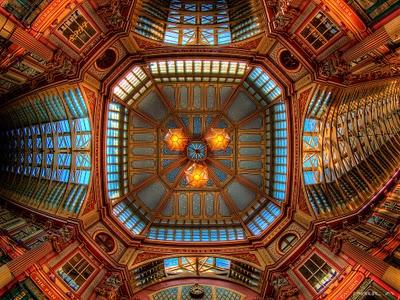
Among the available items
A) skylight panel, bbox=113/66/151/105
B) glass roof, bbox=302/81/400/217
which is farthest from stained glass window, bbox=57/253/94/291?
glass roof, bbox=302/81/400/217

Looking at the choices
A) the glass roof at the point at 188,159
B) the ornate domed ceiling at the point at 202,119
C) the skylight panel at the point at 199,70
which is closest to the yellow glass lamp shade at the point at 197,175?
the ornate domed ceiling at the point at 202,119

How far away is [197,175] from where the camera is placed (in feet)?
128

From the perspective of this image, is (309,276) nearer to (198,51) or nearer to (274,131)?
(274,131)

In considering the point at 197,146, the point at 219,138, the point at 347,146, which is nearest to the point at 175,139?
the point at 197,146

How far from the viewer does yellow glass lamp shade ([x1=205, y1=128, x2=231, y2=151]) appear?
39.1m

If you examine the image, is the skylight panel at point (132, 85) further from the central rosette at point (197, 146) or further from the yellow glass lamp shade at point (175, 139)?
the central rosette at point (197, 146)

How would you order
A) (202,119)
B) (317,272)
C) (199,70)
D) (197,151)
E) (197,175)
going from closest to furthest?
(317,272)
(199,70)
(197,175)
(197,151)
(202,119)

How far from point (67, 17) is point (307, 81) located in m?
17.5

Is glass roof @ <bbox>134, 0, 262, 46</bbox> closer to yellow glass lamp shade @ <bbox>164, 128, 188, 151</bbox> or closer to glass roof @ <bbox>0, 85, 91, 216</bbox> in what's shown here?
glass roof @ <bbox>0, 85, 91, 216</bbox>

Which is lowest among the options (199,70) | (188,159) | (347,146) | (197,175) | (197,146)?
(347,146)

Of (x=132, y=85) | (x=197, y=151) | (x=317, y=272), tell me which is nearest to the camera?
(x=317, y=272)

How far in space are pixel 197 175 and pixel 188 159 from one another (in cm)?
310

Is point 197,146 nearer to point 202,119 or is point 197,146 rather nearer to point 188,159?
point 188,159

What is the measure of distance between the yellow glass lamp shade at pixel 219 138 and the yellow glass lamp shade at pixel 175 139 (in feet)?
10.4
